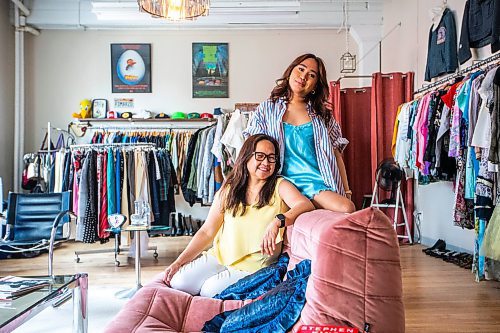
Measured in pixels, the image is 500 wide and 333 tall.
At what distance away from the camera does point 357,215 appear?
1328 millimetres

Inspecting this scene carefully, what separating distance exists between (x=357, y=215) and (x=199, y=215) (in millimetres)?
6691

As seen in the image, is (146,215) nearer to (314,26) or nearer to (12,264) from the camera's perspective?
(12,264)

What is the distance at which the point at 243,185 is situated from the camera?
2.27 meters

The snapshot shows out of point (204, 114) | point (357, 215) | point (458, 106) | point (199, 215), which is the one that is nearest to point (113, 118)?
point (204, 114)

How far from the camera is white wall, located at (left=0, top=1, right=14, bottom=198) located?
23.0 ft

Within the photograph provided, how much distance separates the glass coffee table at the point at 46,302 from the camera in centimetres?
186

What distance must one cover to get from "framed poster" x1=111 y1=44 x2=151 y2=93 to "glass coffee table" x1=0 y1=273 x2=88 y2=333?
564cm

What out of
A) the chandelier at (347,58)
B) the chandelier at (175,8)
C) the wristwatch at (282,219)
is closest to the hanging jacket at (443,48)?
the chandelier at (347,58)

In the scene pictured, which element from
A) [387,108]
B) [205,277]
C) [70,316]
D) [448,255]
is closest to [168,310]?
[205,277]

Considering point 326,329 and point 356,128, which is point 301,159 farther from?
point 356,128

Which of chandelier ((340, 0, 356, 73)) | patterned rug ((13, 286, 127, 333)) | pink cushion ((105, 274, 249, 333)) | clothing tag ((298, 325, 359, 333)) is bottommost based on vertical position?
patterned rug ((13, 286, 127, 333))

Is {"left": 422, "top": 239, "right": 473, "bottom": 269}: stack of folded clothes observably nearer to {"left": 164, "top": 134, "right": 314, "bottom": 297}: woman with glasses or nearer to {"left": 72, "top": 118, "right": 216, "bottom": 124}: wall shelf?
{"left": 164, "top": 134, "right": 314, "bottom": 297}: woman with glasses

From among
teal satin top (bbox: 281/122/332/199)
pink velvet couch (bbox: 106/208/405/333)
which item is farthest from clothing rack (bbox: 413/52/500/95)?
pink velvet couch (bbox: 106/208/405/333)

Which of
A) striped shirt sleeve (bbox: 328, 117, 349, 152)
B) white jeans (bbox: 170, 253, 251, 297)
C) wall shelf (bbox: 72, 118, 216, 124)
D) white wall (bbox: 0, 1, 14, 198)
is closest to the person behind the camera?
white jeans (bbox: 170, 253, 251, 297)
